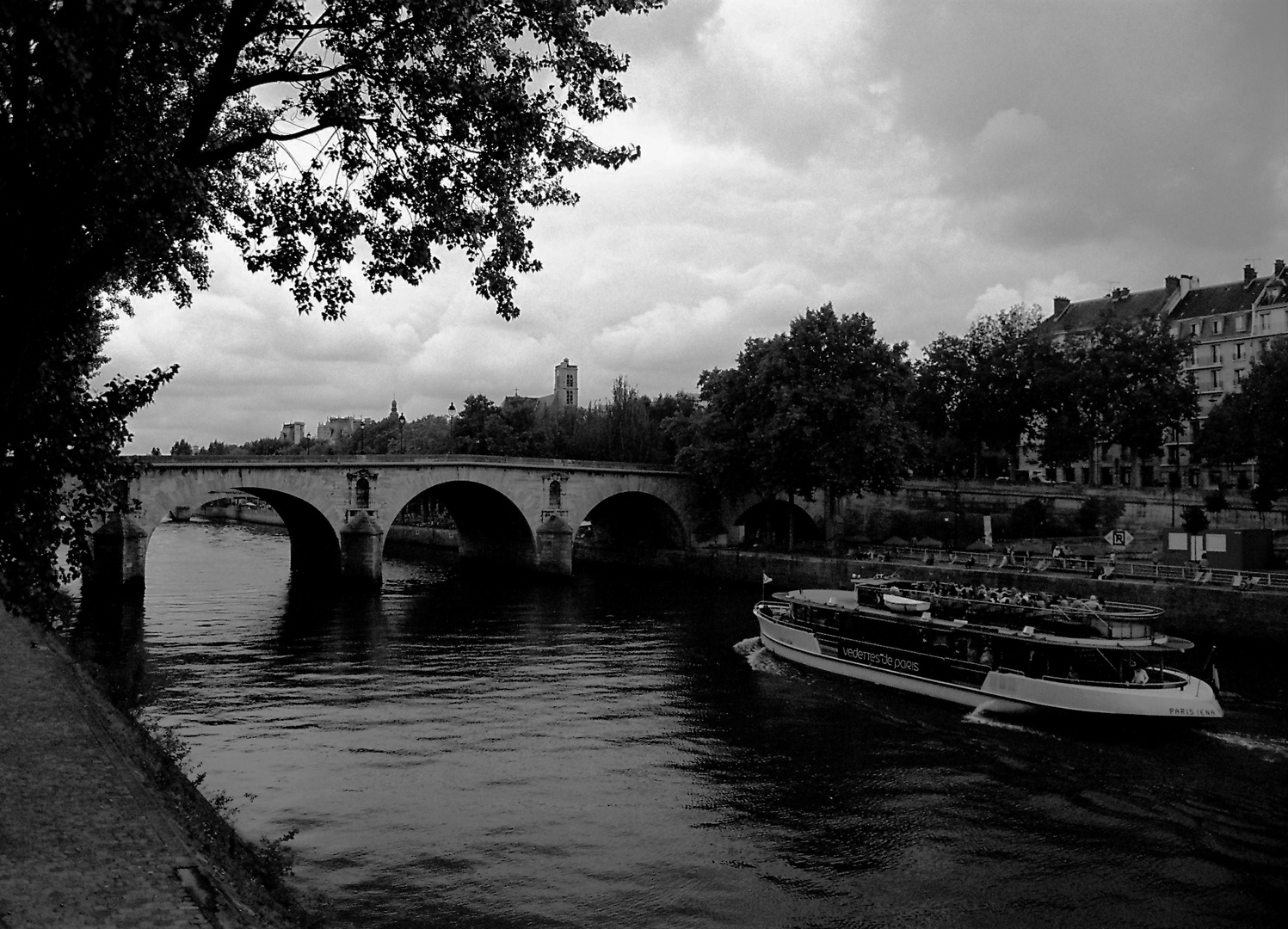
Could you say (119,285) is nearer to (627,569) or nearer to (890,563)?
(890,563)

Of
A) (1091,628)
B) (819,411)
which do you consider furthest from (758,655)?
(819,411)

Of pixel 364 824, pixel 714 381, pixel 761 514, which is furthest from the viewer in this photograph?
pixel 761 514

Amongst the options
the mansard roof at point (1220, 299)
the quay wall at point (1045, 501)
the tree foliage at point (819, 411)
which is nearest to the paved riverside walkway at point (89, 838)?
the tree foliage at point (819, 411)

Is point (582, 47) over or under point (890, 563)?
over

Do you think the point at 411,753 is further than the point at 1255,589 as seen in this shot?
No

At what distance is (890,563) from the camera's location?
56031mm

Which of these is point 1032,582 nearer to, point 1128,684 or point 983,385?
point 1128,684

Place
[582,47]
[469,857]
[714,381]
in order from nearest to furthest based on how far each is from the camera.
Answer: [582,47] < [469,857] < [714,381]

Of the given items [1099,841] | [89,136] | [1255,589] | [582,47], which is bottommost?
[1099,841]

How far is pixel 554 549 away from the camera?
217ft

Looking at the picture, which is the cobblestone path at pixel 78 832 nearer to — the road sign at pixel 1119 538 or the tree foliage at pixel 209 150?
the tree foliage at pixel 209 150

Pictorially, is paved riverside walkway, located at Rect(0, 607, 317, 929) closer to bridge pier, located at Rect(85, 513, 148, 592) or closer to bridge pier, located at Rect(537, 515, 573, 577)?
bridge pier, located at Rect(85, 513, 148, 592)

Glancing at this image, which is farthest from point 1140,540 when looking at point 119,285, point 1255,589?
point 119,285

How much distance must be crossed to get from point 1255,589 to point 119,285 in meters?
39.8
